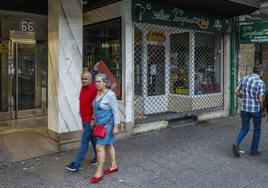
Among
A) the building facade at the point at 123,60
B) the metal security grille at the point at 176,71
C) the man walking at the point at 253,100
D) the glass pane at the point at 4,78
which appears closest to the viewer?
the man walking at the point at 253,100

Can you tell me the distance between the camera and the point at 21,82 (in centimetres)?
941

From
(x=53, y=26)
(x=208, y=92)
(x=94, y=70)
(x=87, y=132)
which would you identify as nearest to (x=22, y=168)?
(x=87, y=132)

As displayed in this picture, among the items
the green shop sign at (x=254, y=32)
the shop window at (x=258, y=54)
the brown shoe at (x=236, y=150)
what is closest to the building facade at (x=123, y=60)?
the green shop sign at (x=254, y=32)

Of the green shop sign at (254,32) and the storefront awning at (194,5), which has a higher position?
the storefront awning at (194,5)

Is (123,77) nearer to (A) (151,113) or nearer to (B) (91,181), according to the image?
(A) (151,113)

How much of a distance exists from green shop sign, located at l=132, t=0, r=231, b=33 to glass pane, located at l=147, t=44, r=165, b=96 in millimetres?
1086

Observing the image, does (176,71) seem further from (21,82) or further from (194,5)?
(21,82)

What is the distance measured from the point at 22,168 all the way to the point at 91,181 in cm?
132

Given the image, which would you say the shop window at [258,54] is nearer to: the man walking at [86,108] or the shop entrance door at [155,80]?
the shop entrance door at [155,80]

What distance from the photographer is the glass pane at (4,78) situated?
900cm

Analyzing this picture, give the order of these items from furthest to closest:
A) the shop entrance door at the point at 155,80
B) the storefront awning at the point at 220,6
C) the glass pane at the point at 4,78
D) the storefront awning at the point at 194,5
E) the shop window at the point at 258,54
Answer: the shop window at the point at 258,54, the shop entrance door at the point at 155,80, the glass pane at the point at 4,78, the storefront awning at the point at 220,6, the storefront awning at the point at 194,5

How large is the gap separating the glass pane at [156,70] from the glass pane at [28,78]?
3.19 m

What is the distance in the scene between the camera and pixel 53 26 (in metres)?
6.44

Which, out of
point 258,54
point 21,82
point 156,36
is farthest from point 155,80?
point 258,54
